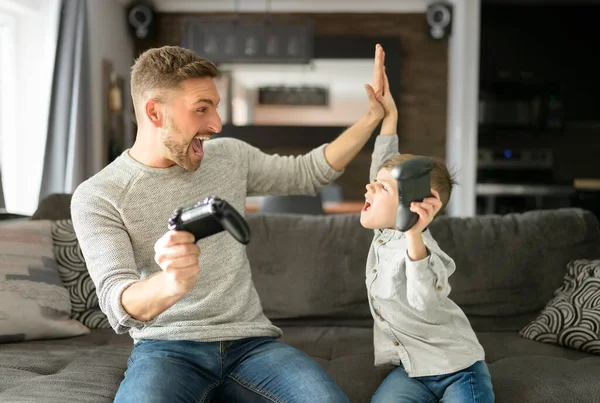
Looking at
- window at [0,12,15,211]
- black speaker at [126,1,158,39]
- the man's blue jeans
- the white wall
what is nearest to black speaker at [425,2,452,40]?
black speaker at [126,1,158,39]

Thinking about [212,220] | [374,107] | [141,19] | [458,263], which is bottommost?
[458,263]

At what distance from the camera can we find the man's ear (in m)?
1.75

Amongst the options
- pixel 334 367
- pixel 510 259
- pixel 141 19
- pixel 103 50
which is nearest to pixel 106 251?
pixel 334 367

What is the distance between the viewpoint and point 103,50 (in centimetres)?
565

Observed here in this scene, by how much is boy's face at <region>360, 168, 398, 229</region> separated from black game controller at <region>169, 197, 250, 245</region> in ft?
1.66

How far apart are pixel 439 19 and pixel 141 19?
8.97 feet

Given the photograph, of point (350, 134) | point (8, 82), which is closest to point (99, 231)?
point (350, 134)

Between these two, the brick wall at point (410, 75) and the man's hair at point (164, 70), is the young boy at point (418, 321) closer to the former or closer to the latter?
the man's hair at point (164, 70)

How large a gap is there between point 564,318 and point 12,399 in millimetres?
1629

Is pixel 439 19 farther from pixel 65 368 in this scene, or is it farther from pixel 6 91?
pixel 65 368

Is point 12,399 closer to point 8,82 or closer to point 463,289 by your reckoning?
point 463,289

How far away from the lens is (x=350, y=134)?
2.06 m

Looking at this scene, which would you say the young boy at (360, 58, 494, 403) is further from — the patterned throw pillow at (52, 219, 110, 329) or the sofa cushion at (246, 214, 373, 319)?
the patterned throw pillow at (52, 219, 110, 329)

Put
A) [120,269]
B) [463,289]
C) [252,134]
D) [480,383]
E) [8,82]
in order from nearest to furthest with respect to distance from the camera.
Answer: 1. [120,269]
2. [480,383]
3. [463,289]
4. [8,82]
5. [252,134]
